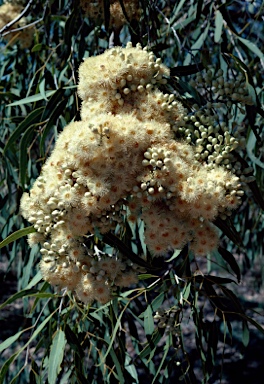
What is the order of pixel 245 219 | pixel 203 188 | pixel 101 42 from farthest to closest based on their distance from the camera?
pixel 245 219
pixel 101 42
pixel 203 188

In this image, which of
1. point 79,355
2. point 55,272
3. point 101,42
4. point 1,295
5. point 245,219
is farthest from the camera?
point 1,295

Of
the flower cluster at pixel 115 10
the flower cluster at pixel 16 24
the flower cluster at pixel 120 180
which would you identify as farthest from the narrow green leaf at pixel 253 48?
the flower cluster at pixel 16 24

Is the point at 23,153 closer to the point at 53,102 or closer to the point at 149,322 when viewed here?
the point at 53,102

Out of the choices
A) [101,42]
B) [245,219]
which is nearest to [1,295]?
[245,219]

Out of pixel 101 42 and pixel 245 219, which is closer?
pixel 101 42

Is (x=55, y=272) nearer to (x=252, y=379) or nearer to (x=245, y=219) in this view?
(x=245, y=219)

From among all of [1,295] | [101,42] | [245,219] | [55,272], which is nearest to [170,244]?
[55,272]

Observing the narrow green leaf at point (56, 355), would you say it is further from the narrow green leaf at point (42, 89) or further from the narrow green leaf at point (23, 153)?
the narrow green leaf at point (42, 89)

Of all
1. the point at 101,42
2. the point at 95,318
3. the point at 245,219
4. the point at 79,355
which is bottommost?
the point at 245,219

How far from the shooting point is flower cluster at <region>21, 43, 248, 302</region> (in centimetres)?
104

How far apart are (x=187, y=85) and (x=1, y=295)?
4.27m

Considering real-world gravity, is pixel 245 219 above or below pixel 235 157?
below

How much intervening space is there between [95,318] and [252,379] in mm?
2417

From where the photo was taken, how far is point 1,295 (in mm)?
5270
